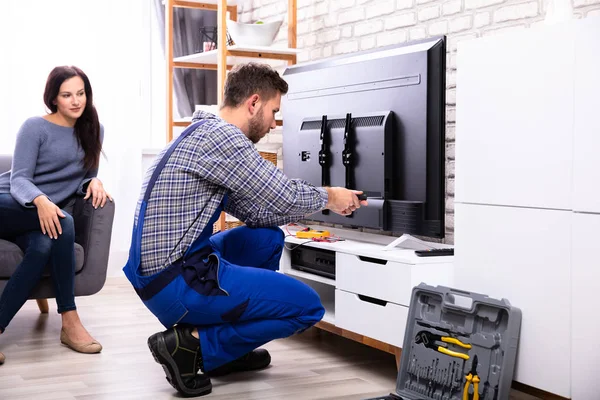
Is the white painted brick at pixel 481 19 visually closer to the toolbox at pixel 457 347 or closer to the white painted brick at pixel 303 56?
the toolbox at pixel 457 347

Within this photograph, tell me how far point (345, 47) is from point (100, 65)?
1813mm

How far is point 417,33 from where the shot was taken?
3357 millimetres

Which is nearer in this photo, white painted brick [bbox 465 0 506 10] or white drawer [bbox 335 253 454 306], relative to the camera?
white drawer [bbox 335 253 454 306]

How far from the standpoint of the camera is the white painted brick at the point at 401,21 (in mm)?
3389

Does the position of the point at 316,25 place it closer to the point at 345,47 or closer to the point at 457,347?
the point at 345,47

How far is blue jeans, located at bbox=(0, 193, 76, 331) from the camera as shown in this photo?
3.13 metres

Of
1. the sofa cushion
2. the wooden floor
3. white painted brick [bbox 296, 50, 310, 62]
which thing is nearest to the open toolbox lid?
the wooden floor

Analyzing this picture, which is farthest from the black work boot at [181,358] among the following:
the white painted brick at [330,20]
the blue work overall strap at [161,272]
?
the white painted brick at [330,20]

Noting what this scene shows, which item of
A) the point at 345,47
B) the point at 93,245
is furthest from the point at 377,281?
the point at 345,47

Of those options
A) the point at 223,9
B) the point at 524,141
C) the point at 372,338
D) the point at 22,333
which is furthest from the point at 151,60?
the point at 524,141

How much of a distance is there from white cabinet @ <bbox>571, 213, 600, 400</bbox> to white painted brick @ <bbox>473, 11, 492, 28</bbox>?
1.12 m

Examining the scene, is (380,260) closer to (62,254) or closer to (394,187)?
(394,187)

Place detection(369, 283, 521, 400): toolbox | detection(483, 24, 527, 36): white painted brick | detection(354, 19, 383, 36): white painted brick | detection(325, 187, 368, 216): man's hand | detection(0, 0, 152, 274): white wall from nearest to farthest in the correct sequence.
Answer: detection(369, 283, 521, 400): toolbox
detection(325, 187, 368, 216): man's hand
detection(483, 24, 527, 36): white painted brick
detection(354, 19, 383, 36): white painted brick
detection(0, 0, 152, 274): white wall

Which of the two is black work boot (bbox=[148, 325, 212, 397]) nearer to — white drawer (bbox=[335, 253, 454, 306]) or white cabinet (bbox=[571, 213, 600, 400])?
white drawer (bbox=[335, 253, 454, 306])
